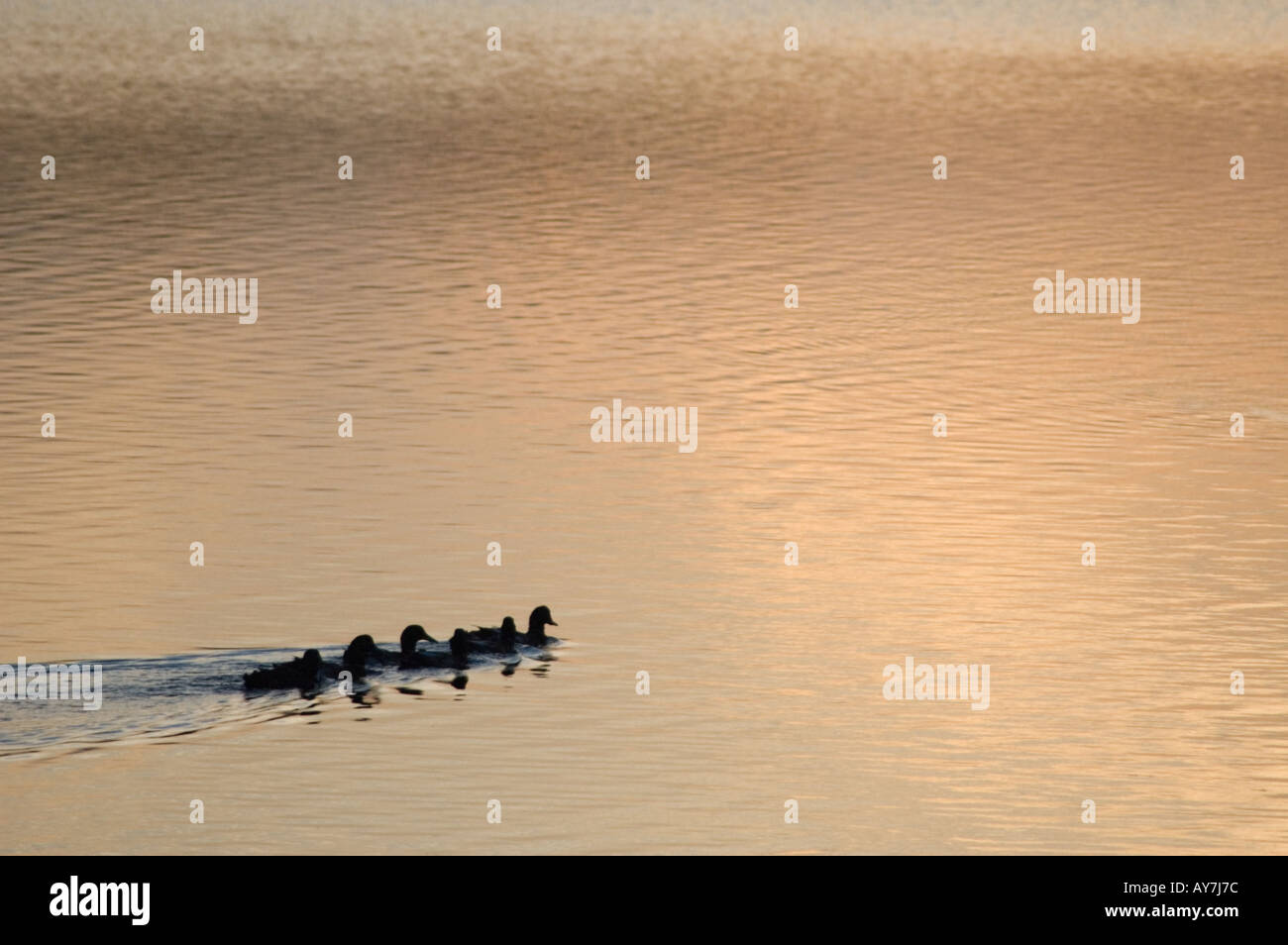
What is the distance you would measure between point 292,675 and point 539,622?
2.95 meters

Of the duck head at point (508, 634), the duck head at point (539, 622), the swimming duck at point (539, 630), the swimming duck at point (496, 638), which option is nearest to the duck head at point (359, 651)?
the swimming duck at point (496, 638)

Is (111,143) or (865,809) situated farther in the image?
(111,143)

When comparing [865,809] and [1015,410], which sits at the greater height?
[1015,410]

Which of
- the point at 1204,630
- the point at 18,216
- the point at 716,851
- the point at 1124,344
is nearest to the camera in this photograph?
the point at 716,851

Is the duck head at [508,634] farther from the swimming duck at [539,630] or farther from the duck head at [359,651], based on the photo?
the duck head at [359,651]

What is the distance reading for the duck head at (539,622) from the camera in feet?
73.8

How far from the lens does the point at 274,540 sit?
25922mm

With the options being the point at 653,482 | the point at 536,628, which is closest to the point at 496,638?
the point at 536,628

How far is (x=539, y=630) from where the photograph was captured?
2259 centimetres

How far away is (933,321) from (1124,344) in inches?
137

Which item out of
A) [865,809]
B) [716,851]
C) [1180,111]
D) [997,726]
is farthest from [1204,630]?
[1180,111]

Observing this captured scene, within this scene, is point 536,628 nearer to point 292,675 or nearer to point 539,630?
point 539,630

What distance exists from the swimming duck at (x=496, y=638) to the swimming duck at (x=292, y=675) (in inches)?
71.4

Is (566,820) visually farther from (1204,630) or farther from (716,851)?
(1204,630)
